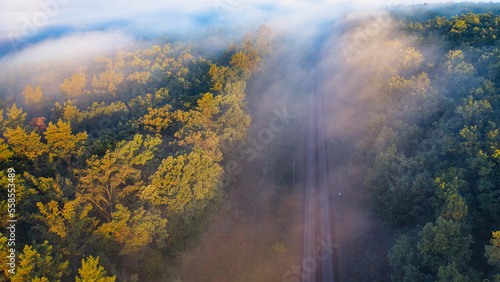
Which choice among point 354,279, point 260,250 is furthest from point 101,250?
point 354,279

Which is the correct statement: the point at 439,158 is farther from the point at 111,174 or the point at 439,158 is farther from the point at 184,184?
the point at 111,174

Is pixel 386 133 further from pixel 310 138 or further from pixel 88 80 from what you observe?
pixel 88 80

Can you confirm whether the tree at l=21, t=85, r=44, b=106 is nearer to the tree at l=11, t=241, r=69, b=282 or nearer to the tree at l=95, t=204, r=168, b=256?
the tree at l=95, t=204, r=168, b=256

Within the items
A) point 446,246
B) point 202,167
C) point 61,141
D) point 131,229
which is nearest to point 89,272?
point 131,229

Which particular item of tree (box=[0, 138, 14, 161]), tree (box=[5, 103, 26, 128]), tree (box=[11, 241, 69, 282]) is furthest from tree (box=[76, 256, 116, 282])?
tree (box=[5, 103, 26, 128])

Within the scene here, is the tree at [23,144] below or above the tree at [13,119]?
below

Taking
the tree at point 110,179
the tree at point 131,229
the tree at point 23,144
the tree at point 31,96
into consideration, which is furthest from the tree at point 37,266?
the tree at point 31,96

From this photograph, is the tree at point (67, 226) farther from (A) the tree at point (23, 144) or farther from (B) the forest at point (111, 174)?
(A) the tree at point (23, 144)
